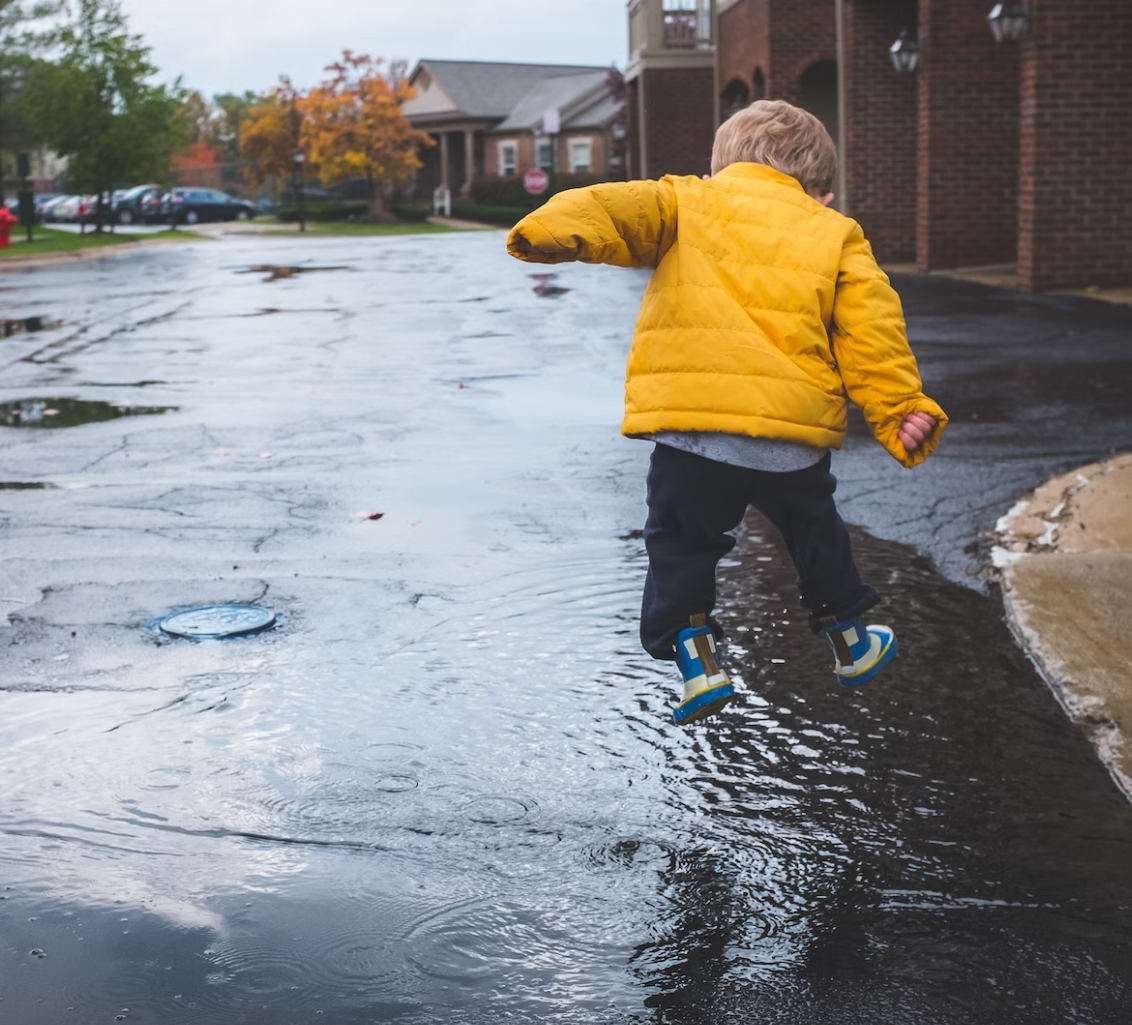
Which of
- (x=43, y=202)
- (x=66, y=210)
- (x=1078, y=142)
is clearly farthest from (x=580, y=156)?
(x=1078, y=142)

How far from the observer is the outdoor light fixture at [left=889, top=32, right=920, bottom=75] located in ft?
66.6

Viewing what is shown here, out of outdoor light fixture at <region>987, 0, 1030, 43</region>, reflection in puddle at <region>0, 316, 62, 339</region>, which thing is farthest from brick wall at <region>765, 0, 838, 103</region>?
reflection in puddle at <region>0, 316, 62, 339</region>

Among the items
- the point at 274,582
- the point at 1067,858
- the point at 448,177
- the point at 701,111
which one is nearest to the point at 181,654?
the point at 274,582

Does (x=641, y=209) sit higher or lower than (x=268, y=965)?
higher

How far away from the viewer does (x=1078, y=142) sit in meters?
16.5

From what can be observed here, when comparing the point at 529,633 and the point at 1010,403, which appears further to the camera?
the point at 1010,403

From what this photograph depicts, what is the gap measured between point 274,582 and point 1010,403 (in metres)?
5.60

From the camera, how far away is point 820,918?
10.5ft

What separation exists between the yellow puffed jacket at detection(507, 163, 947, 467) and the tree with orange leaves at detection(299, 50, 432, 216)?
2327 inches

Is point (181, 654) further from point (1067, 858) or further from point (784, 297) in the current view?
point (1067, 858)

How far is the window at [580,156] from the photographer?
6409cm

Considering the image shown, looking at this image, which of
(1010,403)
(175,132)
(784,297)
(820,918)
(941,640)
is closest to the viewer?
(820,918)

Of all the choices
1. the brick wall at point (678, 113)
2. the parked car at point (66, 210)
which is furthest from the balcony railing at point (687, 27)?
the parked car at point (66, 210)

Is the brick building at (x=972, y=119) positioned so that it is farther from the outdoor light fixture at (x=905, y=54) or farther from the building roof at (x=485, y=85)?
the building roof at (x=485, y=85)
